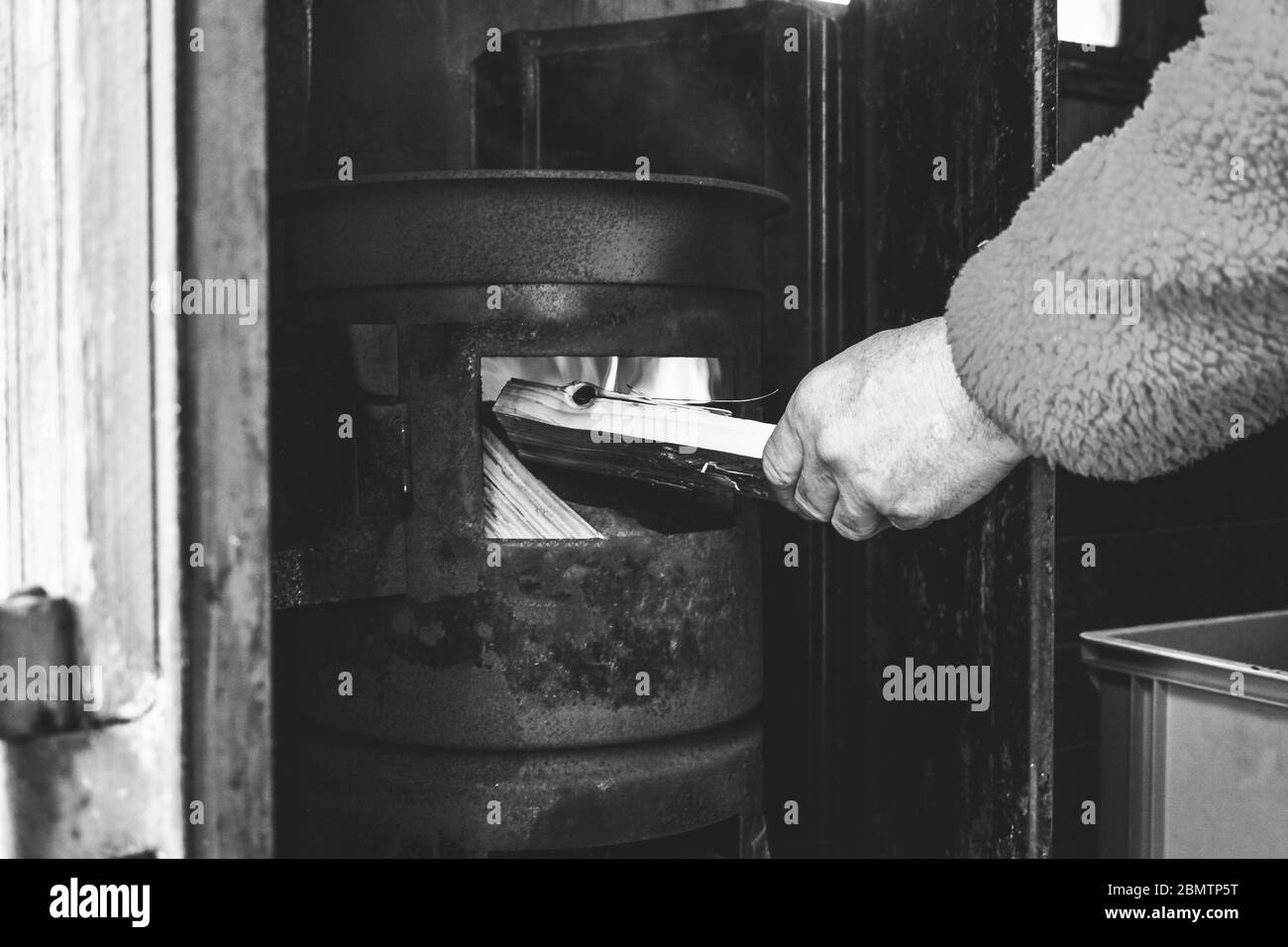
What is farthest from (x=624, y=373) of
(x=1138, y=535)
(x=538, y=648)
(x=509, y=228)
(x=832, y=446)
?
(x=1138, y=535)

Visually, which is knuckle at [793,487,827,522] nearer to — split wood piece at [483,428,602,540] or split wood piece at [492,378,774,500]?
split wood piece at [492,378,774,500]

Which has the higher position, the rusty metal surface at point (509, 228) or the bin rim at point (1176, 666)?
the rusty metal surface at point (509, 228)

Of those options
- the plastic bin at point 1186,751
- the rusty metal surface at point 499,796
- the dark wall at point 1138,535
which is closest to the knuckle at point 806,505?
the rusty metal surface at point 499,796

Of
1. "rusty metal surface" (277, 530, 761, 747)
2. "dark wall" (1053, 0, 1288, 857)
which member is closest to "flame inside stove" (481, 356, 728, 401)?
"rusty metal surface" (277, 530, 761, 747)

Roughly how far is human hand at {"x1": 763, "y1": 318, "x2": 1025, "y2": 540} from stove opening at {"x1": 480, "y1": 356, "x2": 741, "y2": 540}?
1.12 ft

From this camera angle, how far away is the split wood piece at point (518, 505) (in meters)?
1.79

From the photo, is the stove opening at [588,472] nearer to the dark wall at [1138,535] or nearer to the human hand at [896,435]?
the human hand at [896,435]

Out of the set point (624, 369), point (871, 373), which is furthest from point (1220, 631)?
point (871, 373)

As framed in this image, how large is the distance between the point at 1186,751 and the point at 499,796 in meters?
1.22

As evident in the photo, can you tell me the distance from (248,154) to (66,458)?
251mm

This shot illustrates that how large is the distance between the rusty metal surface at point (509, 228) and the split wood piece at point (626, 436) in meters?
0.17

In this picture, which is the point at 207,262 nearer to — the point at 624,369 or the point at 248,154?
the point at 248,154

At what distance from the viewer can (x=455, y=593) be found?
68.0 inches

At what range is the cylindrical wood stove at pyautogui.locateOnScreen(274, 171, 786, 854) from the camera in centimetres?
171
